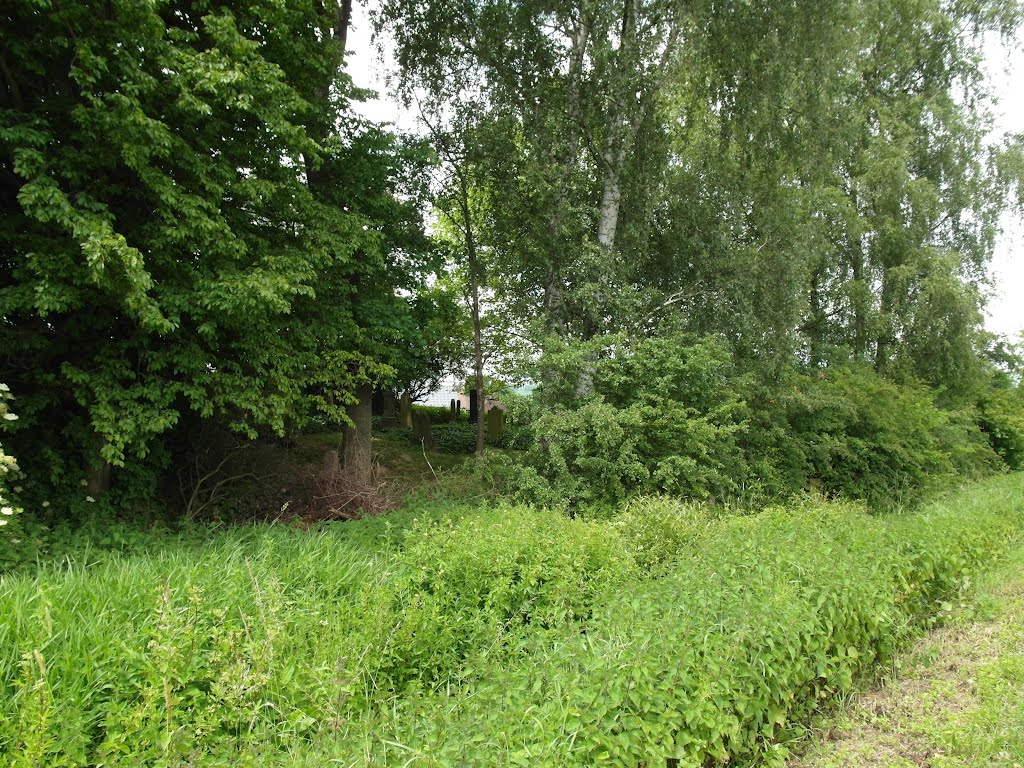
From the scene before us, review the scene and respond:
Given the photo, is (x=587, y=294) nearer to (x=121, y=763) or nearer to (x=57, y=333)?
(x=57, y=333)

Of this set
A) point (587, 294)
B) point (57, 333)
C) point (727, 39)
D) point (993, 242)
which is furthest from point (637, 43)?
point (993, 242)

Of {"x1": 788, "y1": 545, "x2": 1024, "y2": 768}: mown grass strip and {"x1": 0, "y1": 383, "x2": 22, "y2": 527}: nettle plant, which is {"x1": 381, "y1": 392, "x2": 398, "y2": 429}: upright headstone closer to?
{"x1": 0, "y1": 383, "x2": 22, "y2": 527}: nettle plant

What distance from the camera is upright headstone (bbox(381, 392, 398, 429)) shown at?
53.0 ft

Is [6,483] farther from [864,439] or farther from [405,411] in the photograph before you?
[864,439]

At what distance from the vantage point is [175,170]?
20.0ft

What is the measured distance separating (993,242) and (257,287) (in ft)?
64.2

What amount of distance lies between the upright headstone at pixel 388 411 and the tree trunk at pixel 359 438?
5671 mm

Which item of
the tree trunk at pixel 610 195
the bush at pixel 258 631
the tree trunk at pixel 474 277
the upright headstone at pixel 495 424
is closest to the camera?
the bush at pixel 258 631

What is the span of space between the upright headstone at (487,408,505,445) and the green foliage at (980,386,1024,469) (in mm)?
14861

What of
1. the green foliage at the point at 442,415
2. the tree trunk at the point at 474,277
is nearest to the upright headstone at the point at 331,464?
the tree trunk at the point at 474,277

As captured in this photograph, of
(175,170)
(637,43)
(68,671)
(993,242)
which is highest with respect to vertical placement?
(637,43)

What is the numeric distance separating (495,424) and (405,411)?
3387 millimetres

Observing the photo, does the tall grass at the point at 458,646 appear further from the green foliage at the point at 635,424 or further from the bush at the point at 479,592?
the green foliage at the point at 635,424

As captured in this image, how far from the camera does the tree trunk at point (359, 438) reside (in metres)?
9.81
